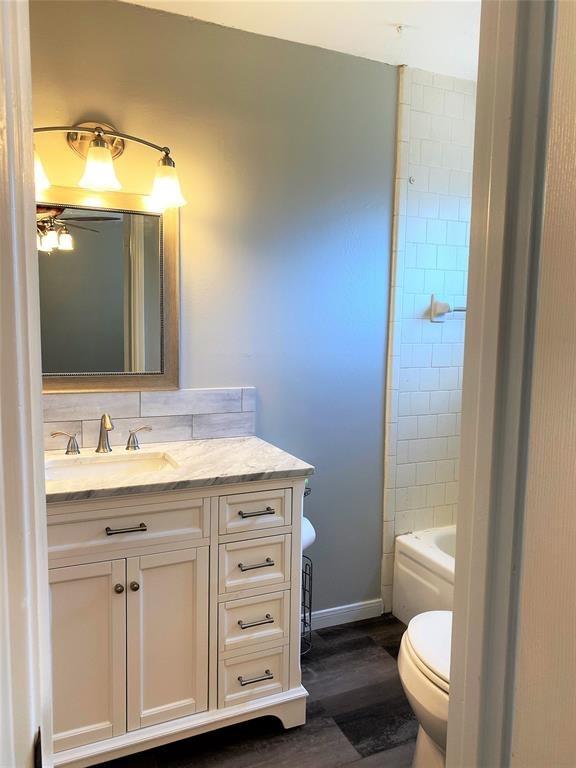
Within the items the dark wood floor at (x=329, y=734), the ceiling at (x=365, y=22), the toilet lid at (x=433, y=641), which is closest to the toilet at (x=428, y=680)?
the toilet lid at (x=433, y=641)

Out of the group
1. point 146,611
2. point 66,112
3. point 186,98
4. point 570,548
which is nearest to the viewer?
point 570,548

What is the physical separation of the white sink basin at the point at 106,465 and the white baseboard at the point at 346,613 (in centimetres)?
112

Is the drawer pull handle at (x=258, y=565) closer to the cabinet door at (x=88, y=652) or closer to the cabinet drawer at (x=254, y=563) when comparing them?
the cabinet drawer at (x=254, y=563)

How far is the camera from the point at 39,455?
2.04 ft

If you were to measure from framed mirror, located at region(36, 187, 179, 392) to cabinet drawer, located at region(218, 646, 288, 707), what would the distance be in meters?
1.05

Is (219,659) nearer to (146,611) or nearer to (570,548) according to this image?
Result: (146,611)

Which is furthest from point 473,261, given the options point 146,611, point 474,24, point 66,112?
point 474,24

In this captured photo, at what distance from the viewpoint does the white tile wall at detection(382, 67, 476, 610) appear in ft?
8.56

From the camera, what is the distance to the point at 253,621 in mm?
1869

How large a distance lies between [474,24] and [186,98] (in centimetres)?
117

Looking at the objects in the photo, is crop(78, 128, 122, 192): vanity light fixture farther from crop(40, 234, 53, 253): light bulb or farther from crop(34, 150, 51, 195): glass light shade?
crop(40, 234, 53, 253): light bulb

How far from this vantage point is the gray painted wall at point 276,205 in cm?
206

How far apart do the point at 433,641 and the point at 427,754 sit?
332 mm

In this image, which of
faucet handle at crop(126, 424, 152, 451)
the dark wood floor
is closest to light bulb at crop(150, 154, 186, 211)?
faucet handle at crop(126, 424, 152, 451)
